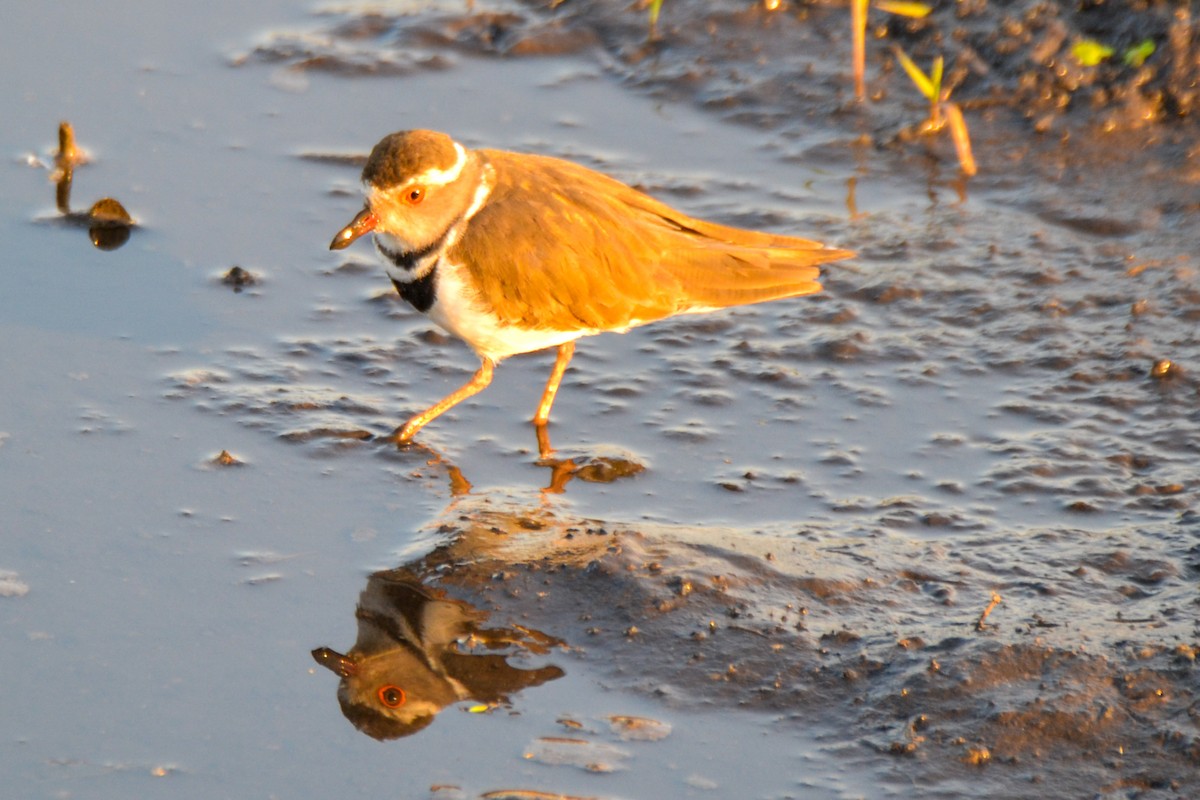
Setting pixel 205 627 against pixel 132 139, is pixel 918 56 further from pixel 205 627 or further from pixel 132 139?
pixel 205 627

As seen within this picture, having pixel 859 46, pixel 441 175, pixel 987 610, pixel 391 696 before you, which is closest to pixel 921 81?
pixel 859 46

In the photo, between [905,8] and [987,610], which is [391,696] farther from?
[905,8]

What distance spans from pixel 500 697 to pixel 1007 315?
324cm

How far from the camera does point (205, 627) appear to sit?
4766 millimetres

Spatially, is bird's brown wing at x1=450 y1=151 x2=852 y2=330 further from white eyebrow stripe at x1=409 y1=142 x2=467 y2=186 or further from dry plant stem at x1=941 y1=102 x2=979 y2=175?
dry plant stem at x1=941 y1=102 x2=979 y2=175

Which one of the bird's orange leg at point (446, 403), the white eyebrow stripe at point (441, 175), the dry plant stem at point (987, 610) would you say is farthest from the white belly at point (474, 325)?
the dry plant stem at point (987, 610)

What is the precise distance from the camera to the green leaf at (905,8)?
26.5 feet

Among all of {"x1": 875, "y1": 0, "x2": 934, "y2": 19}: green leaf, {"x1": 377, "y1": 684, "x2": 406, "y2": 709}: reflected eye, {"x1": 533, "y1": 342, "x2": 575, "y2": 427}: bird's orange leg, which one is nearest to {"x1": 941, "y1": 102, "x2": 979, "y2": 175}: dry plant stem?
{"x1": 875, "y1": 0, "x2": 934, "y2": 19}: green leaf

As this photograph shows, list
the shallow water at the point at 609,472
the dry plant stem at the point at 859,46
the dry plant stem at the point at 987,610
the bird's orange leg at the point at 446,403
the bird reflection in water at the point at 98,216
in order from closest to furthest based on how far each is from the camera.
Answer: the shallow water at the point at 609,472, the dry plant stem at the point at 987,610, the bird's orange leg at the point at 446,403, the bird reflection in water at the point at 98,216, the dry plant stem at the point at 859,46

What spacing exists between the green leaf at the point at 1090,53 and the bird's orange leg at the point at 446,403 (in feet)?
12.6

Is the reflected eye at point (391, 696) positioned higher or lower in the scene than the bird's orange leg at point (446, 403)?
lower

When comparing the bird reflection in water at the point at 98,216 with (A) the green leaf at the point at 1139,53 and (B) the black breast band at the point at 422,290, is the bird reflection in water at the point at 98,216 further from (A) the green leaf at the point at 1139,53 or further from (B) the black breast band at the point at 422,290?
(A) the green leaf at the point at 1139,53

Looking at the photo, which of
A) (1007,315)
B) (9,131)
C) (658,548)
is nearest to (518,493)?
(658,548)

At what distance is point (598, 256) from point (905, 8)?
10.6 ft
